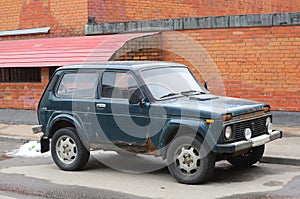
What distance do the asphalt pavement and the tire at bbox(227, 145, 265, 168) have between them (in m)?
0.52

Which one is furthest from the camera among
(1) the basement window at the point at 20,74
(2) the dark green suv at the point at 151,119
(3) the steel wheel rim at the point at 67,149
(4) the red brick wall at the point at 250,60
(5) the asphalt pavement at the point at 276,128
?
(1) the basement window at the point at 20,74

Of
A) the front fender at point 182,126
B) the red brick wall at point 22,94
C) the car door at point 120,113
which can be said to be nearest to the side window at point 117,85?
the car door at point 120,113

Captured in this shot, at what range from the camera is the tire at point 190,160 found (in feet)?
26.2

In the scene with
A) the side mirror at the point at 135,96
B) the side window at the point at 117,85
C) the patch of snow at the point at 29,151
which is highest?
the side window at the point at 117,85

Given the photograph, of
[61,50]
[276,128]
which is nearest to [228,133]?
[276,128]

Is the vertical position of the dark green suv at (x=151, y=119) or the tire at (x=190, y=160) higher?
the dark green suv at (x=151, y=119)

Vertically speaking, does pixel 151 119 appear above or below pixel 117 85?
below

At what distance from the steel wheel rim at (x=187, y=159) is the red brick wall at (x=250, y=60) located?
5.14m

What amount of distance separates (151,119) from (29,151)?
13.4ft

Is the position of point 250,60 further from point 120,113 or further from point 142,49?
point 120,113

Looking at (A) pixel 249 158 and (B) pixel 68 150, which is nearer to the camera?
(A) pixel 249 158

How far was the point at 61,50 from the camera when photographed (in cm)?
1467

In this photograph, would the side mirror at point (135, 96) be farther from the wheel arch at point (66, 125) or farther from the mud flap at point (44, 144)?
the mud flap at point (44, 144)

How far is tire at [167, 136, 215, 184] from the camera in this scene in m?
7.98
